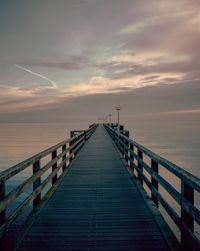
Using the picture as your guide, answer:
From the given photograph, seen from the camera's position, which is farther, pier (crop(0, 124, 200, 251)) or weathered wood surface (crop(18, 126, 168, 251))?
weathered wood surface (crop(18, 126, 168, 251))

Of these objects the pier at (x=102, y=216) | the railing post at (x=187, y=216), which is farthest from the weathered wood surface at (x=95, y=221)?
the railing post at (x=187, y=216)

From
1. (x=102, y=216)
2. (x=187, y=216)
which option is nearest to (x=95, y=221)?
(x=102, y=216)

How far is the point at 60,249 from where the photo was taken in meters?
3.11

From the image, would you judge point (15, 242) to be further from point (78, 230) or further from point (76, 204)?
point (76, 204)

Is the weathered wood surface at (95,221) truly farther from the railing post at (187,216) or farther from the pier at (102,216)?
the railing post at (187,216)

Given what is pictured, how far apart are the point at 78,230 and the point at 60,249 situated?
584mm

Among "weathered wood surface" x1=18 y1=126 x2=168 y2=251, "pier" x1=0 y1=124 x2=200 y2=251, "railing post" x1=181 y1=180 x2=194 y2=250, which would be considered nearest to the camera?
"railing post" x1=181 y1=180 x2=194 y2=250

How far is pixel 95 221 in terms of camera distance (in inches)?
156

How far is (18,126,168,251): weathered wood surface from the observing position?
323 cm

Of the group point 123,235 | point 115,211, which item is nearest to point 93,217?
point 115,211

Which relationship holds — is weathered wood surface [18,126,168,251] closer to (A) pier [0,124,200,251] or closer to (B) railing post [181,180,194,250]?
(A) pier [0,124,200,251]

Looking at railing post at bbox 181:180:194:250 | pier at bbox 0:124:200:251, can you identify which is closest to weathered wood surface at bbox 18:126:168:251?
pier at bbox 0:124:200:251

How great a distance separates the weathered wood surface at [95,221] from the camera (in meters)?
3.23

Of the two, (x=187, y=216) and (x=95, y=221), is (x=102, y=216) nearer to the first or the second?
(x=95, y=221)
